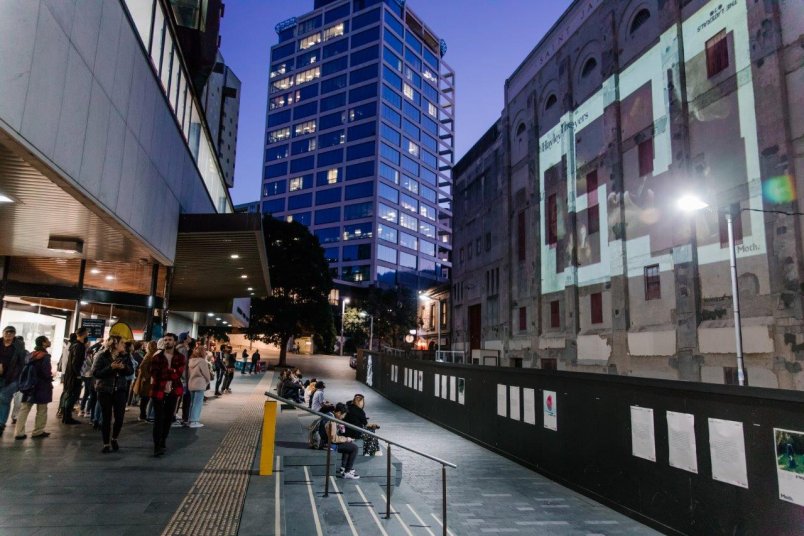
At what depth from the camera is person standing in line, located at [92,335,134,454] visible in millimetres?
8289

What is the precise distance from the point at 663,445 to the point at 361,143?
318ft

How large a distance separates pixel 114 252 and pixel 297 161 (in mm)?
97860

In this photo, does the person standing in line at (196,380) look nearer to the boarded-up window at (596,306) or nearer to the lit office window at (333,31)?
the boarded-up window at (596,306)

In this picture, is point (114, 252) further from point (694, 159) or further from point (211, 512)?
point (694, 159)

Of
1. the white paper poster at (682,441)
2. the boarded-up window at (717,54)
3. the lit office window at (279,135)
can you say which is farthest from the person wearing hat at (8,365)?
the lit office window at (279,135)

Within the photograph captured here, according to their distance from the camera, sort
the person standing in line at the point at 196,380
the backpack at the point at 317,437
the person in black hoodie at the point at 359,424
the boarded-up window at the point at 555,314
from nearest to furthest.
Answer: the backpack at the point at 317,437
the person in black hoodie at the point at 359,424
the person standing in line at the point at 196,380
the boarded-up window at the point at 555,314

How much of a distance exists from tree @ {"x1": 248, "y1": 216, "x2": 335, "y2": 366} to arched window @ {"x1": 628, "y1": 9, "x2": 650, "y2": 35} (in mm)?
34085

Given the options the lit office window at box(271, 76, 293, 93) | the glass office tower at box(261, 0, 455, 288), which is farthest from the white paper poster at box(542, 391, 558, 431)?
the lit office window at box(271, 76, 293, 93)

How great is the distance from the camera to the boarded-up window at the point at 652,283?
903 inches

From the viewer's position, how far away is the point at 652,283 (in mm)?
23375

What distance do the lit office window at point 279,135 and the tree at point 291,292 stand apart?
214ft

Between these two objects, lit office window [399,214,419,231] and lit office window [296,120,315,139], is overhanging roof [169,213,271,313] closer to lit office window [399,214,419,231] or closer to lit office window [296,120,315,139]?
lit office window [399,214,419,231]

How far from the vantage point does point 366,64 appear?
104 m

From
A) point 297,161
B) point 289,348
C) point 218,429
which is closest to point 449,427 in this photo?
point 218,429
